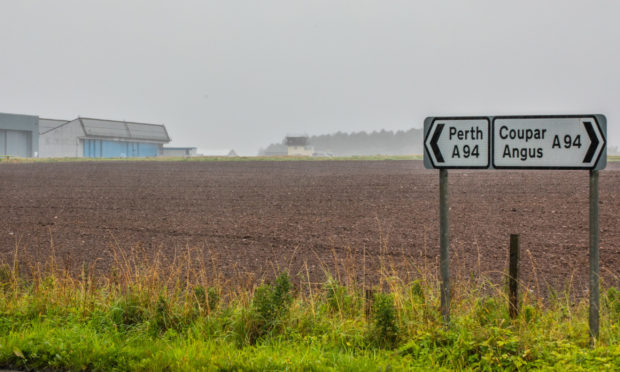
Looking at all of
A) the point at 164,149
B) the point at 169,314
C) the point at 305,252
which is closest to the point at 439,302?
the point at 169,314

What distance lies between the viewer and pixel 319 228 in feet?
45.6

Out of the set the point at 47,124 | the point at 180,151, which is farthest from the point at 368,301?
the point at 47,124

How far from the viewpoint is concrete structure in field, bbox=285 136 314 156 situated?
356ft

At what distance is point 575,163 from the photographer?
493 cm

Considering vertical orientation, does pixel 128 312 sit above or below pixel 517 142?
below

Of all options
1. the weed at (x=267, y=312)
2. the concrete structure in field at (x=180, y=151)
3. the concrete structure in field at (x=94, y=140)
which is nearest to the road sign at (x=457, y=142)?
the weed at (x=267, y=312)

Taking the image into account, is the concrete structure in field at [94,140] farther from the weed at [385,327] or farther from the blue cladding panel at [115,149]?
the weed at [385,327]

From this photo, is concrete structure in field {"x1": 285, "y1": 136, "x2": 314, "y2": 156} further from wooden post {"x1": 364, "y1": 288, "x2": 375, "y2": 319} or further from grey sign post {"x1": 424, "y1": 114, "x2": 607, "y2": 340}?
grey sign post {"x1": 424, "y1": 114, "x2": 607, "y2": 340}

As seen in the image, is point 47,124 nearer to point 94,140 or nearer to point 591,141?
point 94,140

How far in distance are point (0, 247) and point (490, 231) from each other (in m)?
10.6

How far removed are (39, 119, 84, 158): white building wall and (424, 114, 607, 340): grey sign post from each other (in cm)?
8705

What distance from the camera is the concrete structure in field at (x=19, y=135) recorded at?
3184 inches

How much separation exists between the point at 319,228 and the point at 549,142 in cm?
919

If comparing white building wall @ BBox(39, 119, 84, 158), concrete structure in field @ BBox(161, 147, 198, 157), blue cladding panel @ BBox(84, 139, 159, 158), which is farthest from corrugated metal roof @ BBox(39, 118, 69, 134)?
concrete structure in field @ BBox(161, 147, 198, 157)
